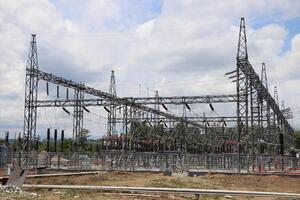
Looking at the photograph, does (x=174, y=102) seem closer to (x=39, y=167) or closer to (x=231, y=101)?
(x=231, y=101)

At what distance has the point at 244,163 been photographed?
40000 millimetres

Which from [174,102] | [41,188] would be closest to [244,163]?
[174,102]

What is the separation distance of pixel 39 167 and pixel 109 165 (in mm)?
6153

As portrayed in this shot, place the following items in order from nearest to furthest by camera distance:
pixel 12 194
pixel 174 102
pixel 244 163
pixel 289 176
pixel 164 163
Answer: pixel 12 194 → pixel 289 176 → pixel 244 163 → pixel 164 163 → pixel 174 102

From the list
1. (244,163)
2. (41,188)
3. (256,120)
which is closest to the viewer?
(41,188)

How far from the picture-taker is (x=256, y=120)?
46.8m

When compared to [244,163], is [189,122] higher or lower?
higher

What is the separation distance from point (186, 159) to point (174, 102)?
1037 centimetres

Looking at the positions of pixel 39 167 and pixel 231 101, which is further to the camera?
pixel 231 101

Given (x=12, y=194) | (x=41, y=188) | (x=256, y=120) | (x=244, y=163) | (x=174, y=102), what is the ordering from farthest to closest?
(x=174, y=102)
(x=256, y=120)
(x=244, y=163)
(x=41, y=188)
(x=12, y=194)

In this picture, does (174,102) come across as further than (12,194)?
Yes

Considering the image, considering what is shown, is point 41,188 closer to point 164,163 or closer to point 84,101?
point 164,163

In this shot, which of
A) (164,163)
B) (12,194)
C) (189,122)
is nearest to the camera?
(12,194)

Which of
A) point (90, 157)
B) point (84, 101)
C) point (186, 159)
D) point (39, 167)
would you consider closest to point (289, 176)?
point (186, 159)
